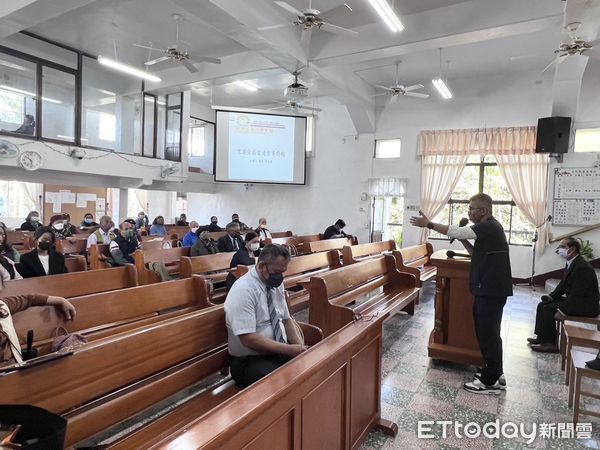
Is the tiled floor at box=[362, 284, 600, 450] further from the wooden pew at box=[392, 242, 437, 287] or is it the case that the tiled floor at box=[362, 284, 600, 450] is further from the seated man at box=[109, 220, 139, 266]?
the seated man at box=[109, 220, 139, 266]

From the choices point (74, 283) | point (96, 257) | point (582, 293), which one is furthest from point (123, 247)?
point (582, 293)

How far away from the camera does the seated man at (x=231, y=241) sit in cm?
521

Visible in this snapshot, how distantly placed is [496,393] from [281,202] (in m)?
8.28

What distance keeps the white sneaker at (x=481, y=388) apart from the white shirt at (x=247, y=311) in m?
1.69

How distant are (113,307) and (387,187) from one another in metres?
7.56

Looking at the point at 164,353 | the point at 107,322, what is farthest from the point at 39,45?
the point at 164,353

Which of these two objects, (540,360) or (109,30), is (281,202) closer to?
(109,30)

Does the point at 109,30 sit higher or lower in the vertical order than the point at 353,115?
higher

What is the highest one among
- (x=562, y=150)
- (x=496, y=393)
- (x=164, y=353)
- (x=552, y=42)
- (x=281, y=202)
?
(x=552, y=42)

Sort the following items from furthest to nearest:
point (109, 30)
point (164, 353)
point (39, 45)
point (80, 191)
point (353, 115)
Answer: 1. point (80, 191)
2. point (353, 115)
3. point (39, 45)
4. point (109, 30)
5. point (164, 353)

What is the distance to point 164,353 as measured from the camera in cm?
188

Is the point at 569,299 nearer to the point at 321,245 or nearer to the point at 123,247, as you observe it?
the point at 321,245

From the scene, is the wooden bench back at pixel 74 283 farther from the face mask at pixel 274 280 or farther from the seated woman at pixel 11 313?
the face mask at pixel 274 280

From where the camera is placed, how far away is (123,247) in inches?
198
